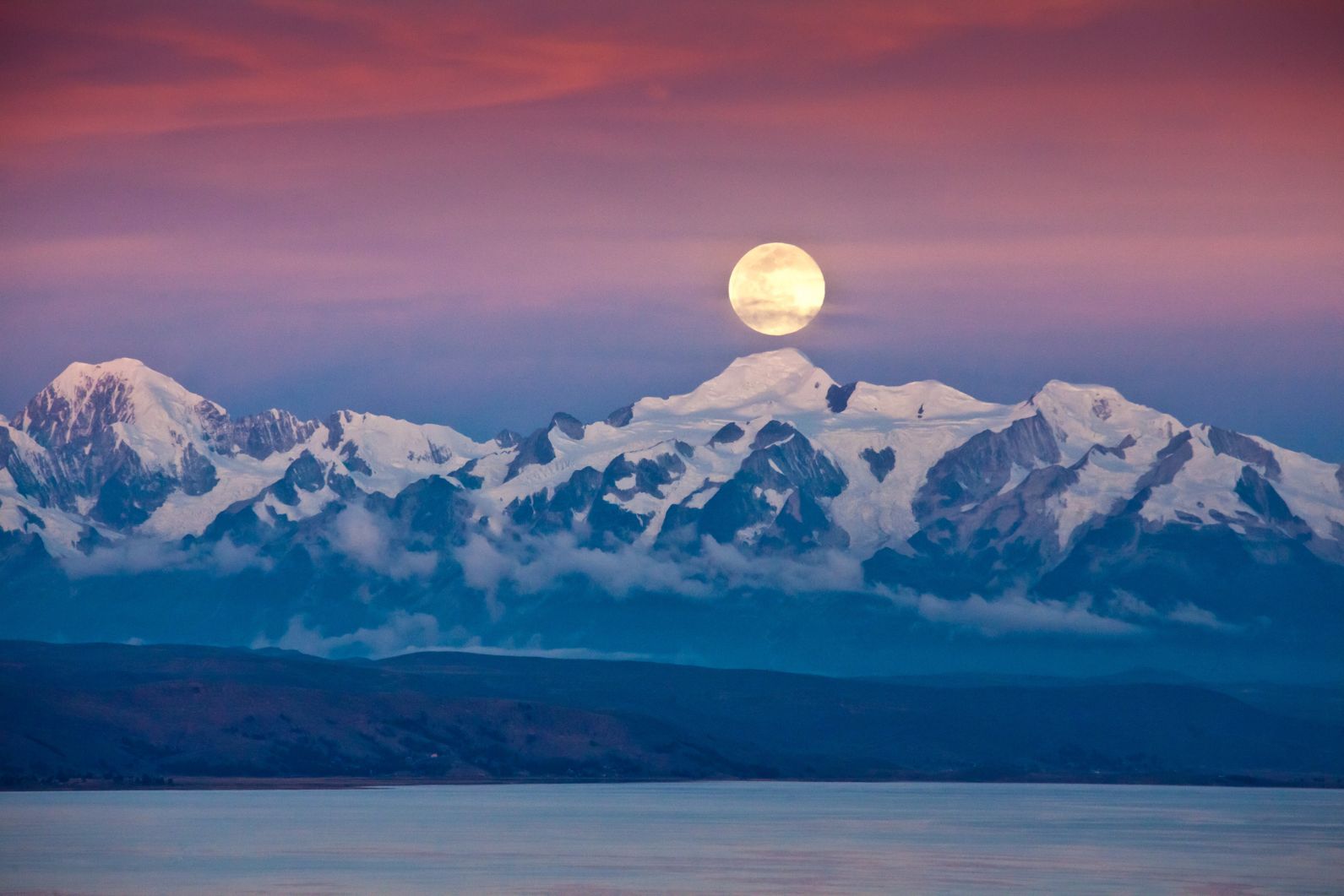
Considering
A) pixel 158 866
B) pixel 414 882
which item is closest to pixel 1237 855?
pixel 414 882

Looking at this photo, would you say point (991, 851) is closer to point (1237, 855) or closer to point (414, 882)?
point (1237, 855)

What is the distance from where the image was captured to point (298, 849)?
18262 centimetres

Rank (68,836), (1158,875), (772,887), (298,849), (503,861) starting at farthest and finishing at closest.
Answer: (68,836) → (298,849) → (503,861) → (1158,875) → (772,887)

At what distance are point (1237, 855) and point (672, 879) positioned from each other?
5180 cm

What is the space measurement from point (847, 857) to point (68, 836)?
216ft

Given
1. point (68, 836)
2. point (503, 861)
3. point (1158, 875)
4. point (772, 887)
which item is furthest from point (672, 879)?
point (68, 836)

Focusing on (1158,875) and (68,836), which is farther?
(68,836)

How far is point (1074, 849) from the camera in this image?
7446 inches

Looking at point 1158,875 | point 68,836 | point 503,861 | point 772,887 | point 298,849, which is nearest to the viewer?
point 772,887

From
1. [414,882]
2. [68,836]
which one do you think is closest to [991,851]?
[414,882]

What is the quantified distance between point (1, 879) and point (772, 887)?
160ft

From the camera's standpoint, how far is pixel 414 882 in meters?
153

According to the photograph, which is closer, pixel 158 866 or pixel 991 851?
pixel 158 866

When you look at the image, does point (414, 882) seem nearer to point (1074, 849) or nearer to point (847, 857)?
point (847, 857)
